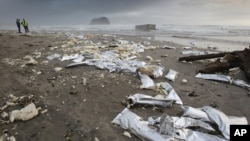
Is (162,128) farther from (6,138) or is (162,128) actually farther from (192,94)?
(6,138)

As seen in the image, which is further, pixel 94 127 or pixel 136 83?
pixel 136 83

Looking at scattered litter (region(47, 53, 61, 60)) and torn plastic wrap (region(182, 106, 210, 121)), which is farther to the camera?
scattered litter (region(47, 53, 61, 60))

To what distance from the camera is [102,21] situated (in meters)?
146

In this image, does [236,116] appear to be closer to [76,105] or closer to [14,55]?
[76,105]

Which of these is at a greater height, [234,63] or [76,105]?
[234,63]

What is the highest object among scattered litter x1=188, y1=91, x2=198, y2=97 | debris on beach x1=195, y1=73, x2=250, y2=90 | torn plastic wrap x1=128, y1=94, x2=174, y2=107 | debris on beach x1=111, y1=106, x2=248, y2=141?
debris on beach x1=195, y1=73, x2=250, y2=90

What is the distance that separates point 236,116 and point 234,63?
2981 millimetres

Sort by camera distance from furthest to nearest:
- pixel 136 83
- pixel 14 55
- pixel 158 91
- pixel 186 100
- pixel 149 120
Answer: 1. pixel 14 55
2. pixel 136 83
3. pixel 158 91
4. pixel 186 100
5. pixel 149 120

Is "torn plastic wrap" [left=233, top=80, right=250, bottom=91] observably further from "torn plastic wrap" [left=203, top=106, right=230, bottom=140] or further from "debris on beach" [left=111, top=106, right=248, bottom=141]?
"torn plastic wrap" [left=203, top=106, right=230, bottom=140]

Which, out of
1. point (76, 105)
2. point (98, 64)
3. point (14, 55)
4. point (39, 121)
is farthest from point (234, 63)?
point (14, 55)

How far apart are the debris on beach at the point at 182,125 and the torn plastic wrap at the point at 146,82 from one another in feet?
4.60

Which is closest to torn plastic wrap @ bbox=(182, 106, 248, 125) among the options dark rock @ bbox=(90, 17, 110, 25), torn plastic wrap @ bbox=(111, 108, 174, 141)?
torn plastic wrap @ bbox=(111, 108, 174, 141)

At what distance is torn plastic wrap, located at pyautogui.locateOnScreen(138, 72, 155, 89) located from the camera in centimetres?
542

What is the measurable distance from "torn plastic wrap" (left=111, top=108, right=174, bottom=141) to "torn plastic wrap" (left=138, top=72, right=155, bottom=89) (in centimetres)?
144
